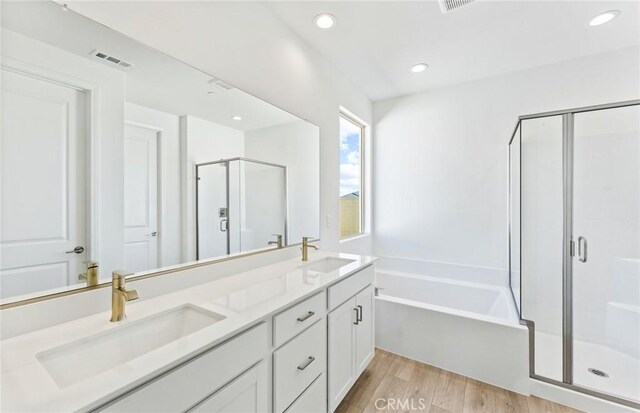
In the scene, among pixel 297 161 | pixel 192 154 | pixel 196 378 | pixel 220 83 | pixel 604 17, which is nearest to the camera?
pixel 196 378

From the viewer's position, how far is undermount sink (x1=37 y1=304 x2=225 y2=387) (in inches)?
30.5

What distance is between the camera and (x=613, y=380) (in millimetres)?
1869

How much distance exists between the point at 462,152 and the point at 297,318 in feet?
8.90

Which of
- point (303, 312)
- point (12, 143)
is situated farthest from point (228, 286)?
point (12, 143)

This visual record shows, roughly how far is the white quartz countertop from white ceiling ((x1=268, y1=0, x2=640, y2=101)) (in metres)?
1.83

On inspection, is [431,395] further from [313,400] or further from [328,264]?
[328,264]

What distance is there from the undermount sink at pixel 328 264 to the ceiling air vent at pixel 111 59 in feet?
4.85

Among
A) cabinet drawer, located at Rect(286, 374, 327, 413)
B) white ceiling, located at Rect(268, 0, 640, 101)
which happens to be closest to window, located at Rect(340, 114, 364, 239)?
white ceiling, located at Rect(268, 0, 640, 101)

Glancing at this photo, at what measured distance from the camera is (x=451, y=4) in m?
1.80

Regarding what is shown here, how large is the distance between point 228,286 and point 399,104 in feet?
9.84

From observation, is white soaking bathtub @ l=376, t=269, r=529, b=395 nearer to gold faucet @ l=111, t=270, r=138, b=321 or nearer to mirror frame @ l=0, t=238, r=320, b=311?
mirror frame @ l=0, t=238, r=320, b=311

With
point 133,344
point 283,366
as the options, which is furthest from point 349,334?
point 133,344

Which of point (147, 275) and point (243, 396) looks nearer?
point (243, 396)

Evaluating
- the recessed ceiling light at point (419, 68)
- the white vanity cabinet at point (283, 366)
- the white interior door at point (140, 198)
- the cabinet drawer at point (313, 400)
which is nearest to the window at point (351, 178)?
the recessed ceiling light at point (419, 68)
